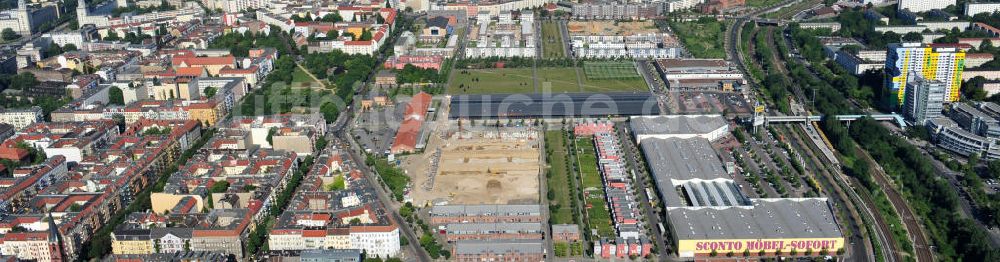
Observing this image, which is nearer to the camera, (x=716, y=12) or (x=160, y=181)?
(x=160, y=181)

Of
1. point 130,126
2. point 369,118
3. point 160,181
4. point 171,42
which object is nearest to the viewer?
point 160,181

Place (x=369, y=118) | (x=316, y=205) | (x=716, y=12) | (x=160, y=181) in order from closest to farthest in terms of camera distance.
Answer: (x=316, y=205) < (x=160, y=181) < (x=369, y=118) < (x=716, y=12)

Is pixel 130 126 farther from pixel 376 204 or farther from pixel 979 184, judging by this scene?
pixel 979 184

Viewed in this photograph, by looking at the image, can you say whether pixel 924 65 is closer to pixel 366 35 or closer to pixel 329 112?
pixel 329 112

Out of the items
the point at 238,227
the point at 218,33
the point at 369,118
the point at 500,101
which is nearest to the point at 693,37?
the point at 500,101

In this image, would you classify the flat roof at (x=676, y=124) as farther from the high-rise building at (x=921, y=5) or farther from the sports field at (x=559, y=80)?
the high-rise building at (x=921, y=5)

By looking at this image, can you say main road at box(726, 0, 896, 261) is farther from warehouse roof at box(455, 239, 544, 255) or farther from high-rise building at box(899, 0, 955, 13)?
warehouse roof at box(455, 239, 544, 255)

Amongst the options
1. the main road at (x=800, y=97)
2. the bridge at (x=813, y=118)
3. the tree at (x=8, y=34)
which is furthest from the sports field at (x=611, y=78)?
the tree at (x=8, y=34)
